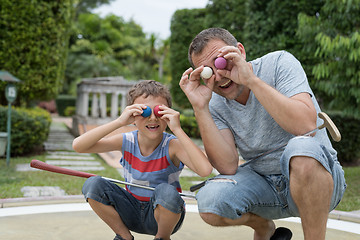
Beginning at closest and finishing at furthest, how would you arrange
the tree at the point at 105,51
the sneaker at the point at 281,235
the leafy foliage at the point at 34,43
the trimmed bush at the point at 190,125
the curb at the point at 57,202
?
the sneaker at the point at 281,235 → the curb at the point at 57,202 → the leafy foliage at the point at 34,43 → the trimmed bush at the point at 190,125 → the tree at the point at 105,51

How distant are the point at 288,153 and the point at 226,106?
1.68 ft

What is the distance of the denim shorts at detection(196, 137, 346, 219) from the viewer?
166cm

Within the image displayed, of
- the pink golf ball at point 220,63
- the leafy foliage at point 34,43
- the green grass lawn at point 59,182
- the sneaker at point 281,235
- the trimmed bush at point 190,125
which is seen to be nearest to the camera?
the pink golf ball at point 220,63

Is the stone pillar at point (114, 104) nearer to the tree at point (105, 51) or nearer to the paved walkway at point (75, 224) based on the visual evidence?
the paved walkway at point (75, 224)

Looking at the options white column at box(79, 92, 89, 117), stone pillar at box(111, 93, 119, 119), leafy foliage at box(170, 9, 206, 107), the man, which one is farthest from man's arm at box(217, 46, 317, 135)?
leafy foliage at box(170, 9, 206, 107)

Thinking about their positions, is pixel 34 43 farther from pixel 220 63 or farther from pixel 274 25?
pixel 220 63

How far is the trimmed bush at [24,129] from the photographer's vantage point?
6.42m

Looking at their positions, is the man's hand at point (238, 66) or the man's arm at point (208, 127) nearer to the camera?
the man's hand at point (238, 66)

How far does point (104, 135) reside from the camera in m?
2.01

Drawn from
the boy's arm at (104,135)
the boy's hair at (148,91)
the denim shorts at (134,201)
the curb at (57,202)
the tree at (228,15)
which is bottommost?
the curb at (57,202)

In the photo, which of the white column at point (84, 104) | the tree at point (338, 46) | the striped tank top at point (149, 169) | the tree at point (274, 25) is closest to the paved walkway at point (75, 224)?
the striped tank top at point (149, 169)

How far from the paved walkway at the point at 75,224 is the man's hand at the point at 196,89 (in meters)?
0.96

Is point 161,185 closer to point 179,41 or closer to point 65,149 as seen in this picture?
point 65,149

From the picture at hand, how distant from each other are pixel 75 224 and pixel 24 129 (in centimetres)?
442
